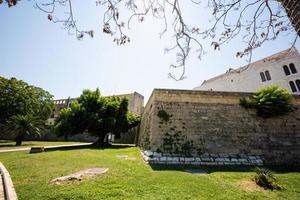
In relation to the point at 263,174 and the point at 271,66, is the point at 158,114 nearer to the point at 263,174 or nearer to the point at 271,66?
Result: the point at 263,174

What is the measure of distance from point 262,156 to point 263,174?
14.3 feet

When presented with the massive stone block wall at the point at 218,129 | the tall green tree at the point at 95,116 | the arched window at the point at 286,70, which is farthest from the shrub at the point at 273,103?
the arched window at the point at 286,70

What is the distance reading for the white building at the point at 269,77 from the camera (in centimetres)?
2262

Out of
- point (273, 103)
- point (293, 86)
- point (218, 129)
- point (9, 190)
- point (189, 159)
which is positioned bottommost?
point (9, 190)

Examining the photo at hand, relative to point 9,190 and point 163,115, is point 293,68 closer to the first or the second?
point 163,115

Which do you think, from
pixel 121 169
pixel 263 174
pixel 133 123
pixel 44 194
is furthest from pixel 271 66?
pixel 44 194

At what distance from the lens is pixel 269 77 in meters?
24.8

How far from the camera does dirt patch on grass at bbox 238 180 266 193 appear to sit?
503 centimetres

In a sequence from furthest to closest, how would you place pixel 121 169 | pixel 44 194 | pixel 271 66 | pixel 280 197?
pixel 271 66 → pixel 121 169 → pixel 280 197 → pixel 44 194

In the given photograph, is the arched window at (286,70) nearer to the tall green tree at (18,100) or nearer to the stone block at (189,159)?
the stone block at (189,159)

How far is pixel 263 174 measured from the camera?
558cm

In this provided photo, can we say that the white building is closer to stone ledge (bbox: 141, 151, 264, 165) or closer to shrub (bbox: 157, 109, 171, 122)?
stone ledge (bbox: 141, 151, 264, 165)

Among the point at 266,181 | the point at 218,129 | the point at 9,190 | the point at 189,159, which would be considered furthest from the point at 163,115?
the point at 9,190

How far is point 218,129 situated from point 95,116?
10884mm
